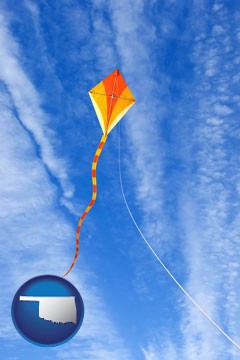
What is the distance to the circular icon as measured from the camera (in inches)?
238

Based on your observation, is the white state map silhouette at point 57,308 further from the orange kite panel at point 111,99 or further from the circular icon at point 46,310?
the orange kite panel at point 111,99

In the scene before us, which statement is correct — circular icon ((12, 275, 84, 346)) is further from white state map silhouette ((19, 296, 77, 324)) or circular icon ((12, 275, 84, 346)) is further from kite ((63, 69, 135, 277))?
kite ((63, 69, 135, 277))

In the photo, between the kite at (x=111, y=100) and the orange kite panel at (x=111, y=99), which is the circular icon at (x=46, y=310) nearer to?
the kite at (x=111, y=100)

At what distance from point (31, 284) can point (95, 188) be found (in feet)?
10.8

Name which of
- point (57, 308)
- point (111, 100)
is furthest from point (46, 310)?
point (111, 100)

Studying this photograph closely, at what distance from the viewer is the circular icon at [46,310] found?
19.8ft

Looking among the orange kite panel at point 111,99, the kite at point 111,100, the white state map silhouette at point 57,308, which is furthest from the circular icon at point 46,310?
the orange kite panel at point 111,99

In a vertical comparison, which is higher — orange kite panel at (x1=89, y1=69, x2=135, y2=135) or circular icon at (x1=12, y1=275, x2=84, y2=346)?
orange kite panel at (x1=89, y1=69, x2=135, y2=135)

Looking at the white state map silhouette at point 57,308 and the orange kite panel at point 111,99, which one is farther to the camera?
the orange kite panel at point 111,99

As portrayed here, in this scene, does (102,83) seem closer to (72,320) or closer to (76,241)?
(76,241)

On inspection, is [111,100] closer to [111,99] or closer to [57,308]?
[111,99]

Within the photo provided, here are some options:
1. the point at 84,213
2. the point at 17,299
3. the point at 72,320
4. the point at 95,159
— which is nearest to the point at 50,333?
the point at 72,320

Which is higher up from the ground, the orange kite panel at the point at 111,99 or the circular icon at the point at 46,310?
the orange kite panel at the point at 111,99

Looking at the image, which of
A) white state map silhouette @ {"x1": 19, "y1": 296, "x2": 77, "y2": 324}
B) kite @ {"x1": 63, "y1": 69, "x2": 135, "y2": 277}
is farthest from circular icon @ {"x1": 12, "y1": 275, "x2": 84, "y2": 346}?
kite @ {"x1": 63, "y1": 69, "x2": 135, "y2": 277}
